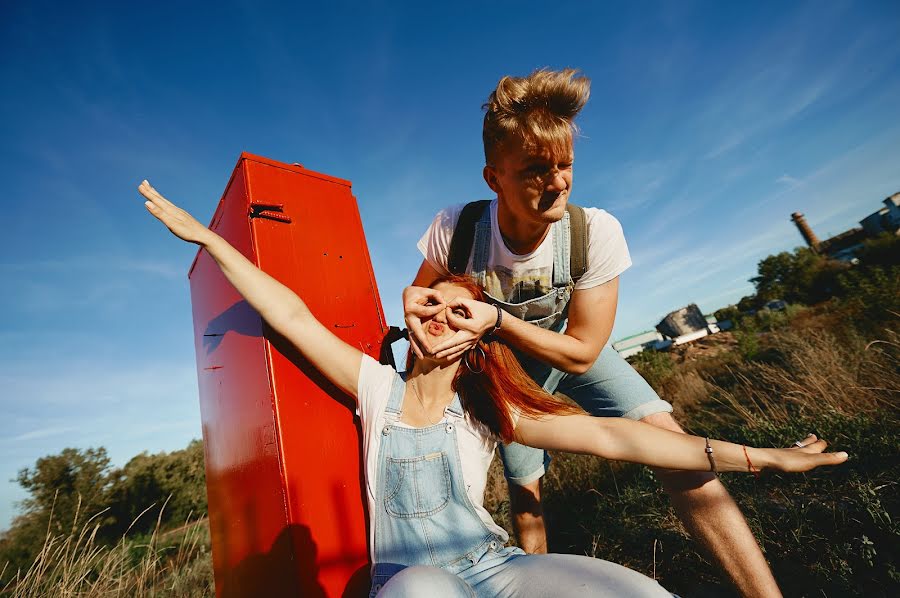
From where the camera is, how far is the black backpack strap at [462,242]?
207cm

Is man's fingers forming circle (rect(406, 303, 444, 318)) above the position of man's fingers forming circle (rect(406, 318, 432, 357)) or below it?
above

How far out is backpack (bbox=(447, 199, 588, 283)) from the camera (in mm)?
1938

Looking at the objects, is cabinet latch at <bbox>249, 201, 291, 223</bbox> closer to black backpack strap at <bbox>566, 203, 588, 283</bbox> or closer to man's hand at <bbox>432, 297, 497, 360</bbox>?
man's hand at <bbox>432, 297, 497, 360</bbox>

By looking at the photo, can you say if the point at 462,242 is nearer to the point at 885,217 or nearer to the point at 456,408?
the point at 456,408

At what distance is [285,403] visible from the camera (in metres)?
1.43

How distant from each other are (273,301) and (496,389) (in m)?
1.06

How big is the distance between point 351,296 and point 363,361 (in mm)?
398

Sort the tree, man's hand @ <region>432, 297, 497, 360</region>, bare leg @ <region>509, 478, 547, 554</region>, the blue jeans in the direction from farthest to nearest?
the tree < bare leg @ <region>509, 478, 547, 554</region> < man's hand @ <region>432, 297, 497, 360</region> < the blue jeans

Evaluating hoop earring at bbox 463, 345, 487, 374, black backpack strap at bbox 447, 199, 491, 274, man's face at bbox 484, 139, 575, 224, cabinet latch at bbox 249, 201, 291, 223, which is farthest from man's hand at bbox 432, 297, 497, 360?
cabinet latch at bbox 249, 201, 291, 223

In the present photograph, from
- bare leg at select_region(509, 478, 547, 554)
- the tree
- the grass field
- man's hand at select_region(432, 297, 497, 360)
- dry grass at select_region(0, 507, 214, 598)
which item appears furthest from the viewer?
the tree

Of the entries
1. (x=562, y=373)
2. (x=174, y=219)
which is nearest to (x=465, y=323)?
(x=562, y=373)

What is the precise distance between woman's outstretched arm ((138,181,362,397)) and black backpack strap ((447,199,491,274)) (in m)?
0.77

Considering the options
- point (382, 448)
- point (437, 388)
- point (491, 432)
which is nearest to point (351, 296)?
point (437, 388)

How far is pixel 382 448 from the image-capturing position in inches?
62.5
